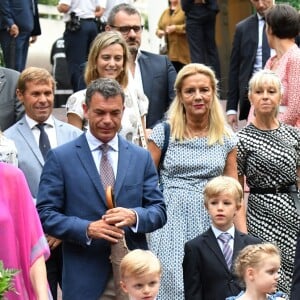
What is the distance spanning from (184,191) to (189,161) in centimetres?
20

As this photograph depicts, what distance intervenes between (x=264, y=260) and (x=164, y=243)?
47.2 inches

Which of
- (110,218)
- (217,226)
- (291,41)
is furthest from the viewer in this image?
(291,41)

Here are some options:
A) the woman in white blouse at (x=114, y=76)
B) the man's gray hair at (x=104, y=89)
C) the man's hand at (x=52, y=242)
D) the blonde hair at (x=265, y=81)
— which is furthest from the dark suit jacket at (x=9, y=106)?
the blonde hair at (x=265, y=81)

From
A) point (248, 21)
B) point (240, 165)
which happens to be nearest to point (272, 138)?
point (240, 165)

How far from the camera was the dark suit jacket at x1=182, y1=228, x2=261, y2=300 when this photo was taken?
8.39 metres

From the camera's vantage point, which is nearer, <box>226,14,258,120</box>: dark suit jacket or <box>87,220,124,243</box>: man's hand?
<box>87,220,124,243</box>: man's hand

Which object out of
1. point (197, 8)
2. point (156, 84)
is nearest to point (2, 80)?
point (156, 84)

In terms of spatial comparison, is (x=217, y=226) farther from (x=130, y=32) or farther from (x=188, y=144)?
(x=130, y=32)

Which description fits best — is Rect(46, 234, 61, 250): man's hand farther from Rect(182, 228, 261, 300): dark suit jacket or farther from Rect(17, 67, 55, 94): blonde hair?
Rect(17, 67, 55, 94): blonde hair


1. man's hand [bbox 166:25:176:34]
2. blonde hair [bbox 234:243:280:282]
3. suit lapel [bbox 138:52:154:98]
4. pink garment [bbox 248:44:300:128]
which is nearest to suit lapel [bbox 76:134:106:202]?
blonde hair [bbox 234:243:280:282]

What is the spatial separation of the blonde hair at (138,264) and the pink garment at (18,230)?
1.75 ft

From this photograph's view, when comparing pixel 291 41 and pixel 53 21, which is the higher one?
pixel 291 41

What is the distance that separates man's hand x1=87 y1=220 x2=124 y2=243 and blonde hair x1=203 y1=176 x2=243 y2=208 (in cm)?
86

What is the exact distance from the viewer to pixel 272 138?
31.9 ft
